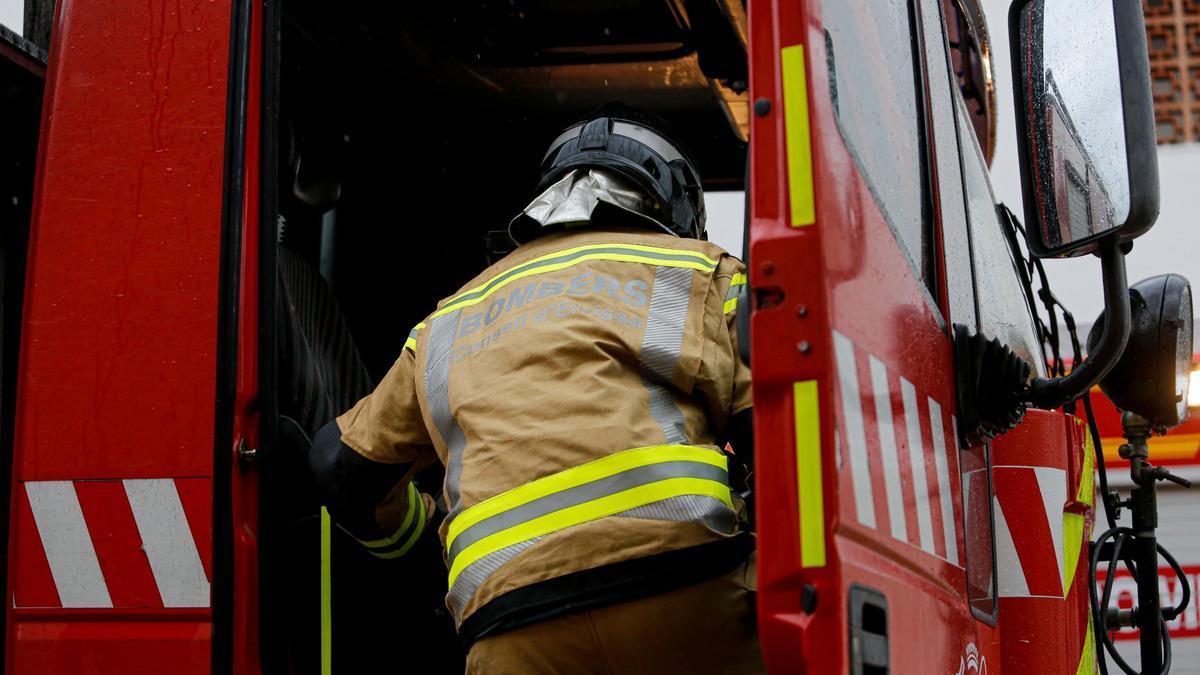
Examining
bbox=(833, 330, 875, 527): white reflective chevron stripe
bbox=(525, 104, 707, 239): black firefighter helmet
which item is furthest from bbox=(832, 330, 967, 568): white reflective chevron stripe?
bbox=(525, 104, 707, 239): black firefighter helmet

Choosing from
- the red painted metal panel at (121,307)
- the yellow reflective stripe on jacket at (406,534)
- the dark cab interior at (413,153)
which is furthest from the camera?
the dark cab interior at (413,153)

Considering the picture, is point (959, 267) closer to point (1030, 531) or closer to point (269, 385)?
point (1030, 531)

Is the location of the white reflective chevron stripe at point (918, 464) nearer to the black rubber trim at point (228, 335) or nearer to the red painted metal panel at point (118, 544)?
the black rubber trim at point (228, 335)

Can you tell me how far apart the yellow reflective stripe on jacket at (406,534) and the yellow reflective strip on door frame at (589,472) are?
541 millimetres

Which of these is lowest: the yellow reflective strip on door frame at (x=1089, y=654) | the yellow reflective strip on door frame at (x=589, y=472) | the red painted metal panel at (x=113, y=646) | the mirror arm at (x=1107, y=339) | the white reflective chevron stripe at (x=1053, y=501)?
the yellow reflective strip on door frame at (x=1089, y=654)

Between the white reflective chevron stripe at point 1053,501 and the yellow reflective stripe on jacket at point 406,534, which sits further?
the yellow reflective stripe on jacket at point 406,534

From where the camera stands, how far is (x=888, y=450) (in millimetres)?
1330

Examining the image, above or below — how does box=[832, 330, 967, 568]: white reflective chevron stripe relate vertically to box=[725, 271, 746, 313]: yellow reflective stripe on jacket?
below

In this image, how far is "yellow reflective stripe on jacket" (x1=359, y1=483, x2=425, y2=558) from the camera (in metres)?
2.25

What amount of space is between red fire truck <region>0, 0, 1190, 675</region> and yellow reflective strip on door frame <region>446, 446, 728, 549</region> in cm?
36

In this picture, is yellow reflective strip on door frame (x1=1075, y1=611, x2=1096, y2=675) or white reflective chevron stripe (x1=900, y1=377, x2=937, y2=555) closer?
white reflective chevron stripe (x1=900, y1=377, x2=937, y2=555)

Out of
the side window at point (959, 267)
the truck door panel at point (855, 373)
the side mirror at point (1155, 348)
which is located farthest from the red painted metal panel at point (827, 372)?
the side mirror at point (1155, 348)

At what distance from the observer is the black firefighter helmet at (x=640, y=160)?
2078 mm

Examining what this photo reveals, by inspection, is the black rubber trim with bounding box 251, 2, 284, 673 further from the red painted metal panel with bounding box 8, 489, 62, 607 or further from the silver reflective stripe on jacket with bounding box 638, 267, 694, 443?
the silver reflective stripe on jacket with bounding box 638, 267, 694, 443
